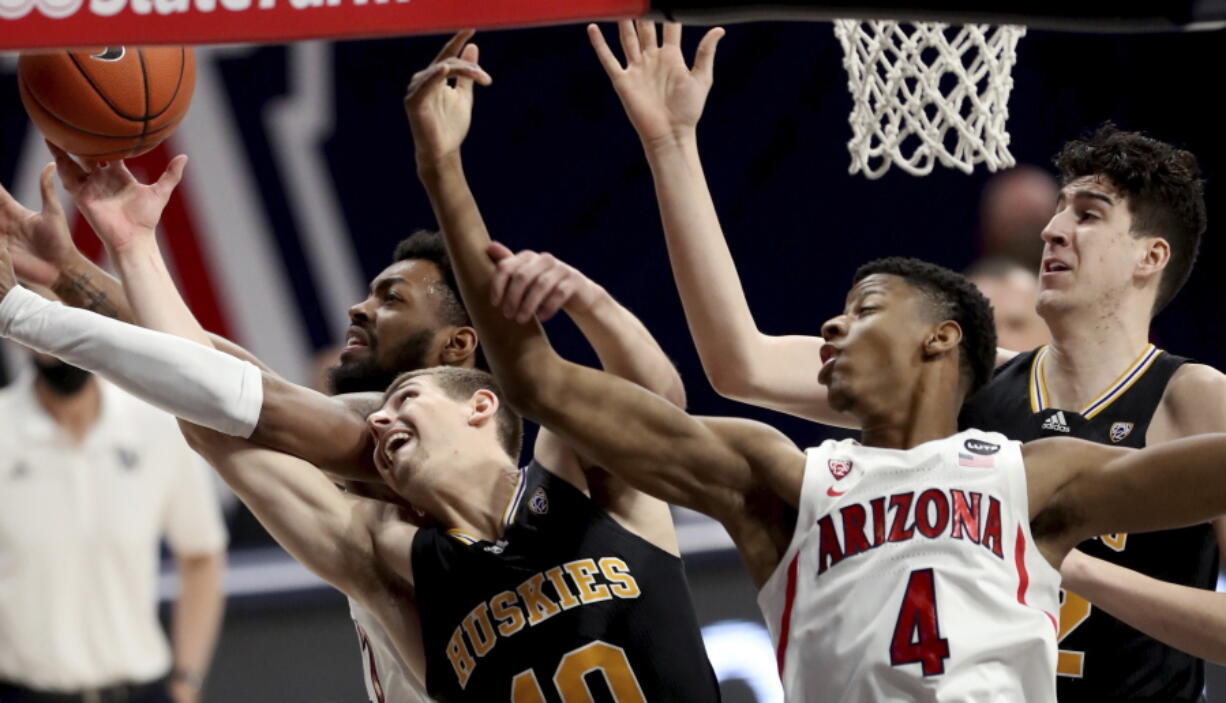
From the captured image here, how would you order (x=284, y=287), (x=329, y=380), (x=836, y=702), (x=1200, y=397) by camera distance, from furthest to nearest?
1. (x=284, y=287)
2. (x=329, y=380)
3. (x=1200, y=397)
4. (x=836, y=702)

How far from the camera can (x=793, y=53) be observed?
783 centimetres

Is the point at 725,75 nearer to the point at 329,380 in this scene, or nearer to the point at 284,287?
the point at 284,287

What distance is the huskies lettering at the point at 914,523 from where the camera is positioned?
9.67ft

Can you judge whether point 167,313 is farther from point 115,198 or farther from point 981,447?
point 981,447

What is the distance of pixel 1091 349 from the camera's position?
3.72 meters

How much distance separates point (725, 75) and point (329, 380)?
13.4 ft

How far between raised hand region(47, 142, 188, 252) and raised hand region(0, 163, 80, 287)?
0.14 metres

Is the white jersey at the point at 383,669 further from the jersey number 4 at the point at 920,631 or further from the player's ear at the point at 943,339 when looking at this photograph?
the player's ear at the point at 943,339

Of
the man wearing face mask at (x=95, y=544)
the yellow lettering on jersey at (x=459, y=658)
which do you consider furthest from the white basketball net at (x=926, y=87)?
the man wearing face mask at (x=95, y=544)

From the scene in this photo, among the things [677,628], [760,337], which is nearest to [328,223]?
[760,337]

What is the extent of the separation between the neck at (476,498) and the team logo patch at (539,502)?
0.14m

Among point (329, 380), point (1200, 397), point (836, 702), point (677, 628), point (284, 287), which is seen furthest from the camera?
point (284, 287)

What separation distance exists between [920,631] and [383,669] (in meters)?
1.44

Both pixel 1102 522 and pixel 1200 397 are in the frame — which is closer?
pixel 1102 522
